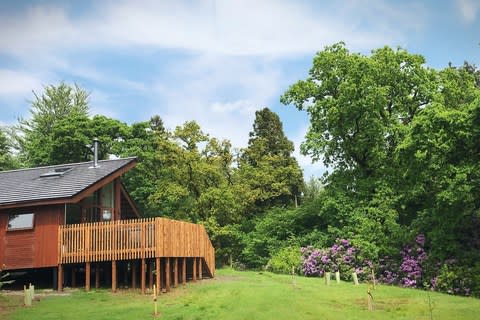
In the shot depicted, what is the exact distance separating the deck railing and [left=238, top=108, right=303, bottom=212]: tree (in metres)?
20.1

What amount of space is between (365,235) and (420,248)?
3.76m

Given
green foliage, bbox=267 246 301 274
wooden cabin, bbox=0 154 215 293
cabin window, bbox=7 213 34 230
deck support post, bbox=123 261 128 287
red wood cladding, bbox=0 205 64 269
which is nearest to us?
wooden cabin, bbox=0 154 215 293

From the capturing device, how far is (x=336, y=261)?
2970 centimetres

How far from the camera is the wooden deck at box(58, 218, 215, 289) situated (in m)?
21.6

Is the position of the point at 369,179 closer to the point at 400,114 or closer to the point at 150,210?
the point at 400,114

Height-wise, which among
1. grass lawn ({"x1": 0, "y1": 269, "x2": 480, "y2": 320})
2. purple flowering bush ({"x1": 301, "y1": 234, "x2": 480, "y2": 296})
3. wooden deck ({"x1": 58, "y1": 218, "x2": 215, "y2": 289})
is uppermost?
wooden deck ({"x1": 58, "y1": 218, "x2": 215, "y2": 289})

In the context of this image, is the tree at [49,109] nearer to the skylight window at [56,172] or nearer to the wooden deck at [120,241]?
the skylight window at [56,172]

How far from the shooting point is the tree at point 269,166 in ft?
142

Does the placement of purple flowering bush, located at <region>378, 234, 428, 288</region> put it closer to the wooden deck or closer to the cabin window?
the wooden deck

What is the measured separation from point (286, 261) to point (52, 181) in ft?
50.6

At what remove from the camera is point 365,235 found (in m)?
29.6

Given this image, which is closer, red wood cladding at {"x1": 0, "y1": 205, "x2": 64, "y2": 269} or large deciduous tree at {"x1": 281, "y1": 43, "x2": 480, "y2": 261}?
red wood cladding at {"x1": 0, "y1": 205, "x2": 64, "y2": 269}

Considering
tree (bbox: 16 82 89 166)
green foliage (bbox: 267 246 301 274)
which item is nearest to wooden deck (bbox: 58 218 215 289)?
green foliage (bbox: 267 246 301 274)

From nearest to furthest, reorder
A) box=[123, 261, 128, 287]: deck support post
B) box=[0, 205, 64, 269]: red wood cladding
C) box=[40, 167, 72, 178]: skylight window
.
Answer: box=[0, 205, 64, 269]: red wood cladding → box=[123, 261, 128, 287]: deck support post → box=[40, 167, 72, 178]: skylight window
